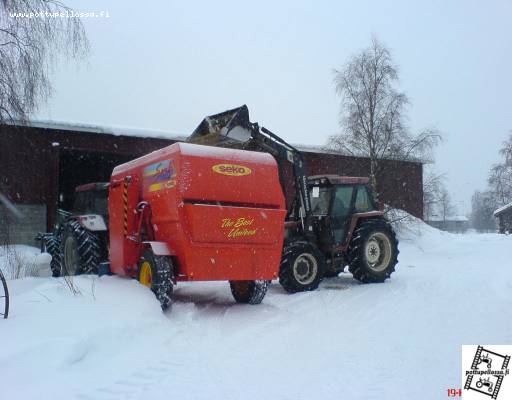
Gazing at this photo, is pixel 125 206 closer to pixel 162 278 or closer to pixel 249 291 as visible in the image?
pixel 162 278

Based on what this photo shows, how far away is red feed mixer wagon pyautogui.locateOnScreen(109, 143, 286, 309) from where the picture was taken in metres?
6.86

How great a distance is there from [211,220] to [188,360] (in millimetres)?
2472

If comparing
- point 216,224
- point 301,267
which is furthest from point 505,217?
point 216,224

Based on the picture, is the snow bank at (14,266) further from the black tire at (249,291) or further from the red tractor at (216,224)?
the black tire at (249,291)

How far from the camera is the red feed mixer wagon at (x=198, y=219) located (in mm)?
6859

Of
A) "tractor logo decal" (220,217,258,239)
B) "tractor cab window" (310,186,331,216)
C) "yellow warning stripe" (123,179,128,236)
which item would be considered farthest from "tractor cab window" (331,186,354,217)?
"yellow warning stripe" (123,179,128,236)

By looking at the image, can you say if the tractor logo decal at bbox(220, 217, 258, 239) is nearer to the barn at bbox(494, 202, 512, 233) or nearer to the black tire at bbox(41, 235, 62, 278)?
the black tire at bbox(41, 235, 62, 278)

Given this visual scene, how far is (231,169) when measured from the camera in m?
7.36

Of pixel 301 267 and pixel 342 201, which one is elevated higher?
pixel 342 201

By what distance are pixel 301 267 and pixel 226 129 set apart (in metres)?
2.84

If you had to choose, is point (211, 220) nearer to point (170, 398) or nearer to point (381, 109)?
point (170, 398)

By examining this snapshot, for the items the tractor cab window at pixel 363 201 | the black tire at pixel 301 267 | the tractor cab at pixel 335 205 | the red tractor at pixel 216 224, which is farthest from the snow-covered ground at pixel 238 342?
the tractor cab window at pixel 363 201

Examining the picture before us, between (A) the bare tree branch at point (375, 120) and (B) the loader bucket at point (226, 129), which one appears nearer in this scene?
(B) the loader bucket at point (226, 129)

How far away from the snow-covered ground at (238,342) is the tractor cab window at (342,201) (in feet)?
6.95
